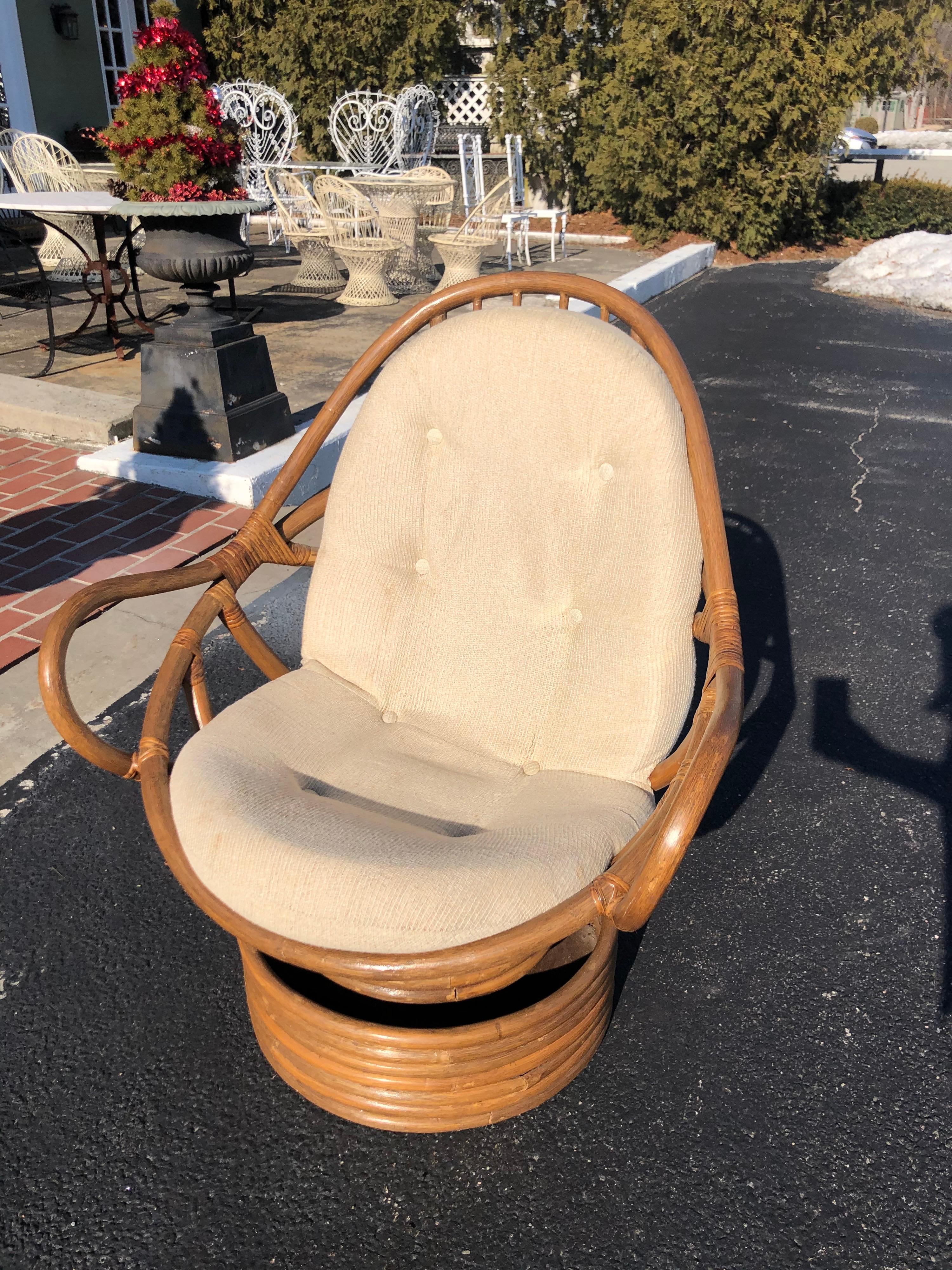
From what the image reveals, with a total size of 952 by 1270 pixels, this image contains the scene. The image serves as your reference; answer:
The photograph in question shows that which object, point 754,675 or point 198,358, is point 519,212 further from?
point 754,675

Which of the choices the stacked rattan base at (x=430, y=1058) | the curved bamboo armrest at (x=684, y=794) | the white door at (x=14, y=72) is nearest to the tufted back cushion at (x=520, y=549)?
the curved bamboo armrest at (x=684, y=794)

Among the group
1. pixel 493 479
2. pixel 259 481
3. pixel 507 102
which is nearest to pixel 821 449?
pixel 259 481

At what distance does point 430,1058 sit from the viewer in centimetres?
149

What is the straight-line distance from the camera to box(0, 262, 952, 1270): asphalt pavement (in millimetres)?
1450

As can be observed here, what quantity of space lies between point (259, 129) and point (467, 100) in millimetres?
3965

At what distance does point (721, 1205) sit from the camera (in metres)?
1.49

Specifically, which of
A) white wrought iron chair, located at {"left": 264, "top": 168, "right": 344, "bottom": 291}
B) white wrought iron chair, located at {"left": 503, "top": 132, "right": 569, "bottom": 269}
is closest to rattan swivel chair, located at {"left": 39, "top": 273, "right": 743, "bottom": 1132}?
white wrought iron chair, located at {"left": 264, "top": 168, "right": 344, "bottom": 291}

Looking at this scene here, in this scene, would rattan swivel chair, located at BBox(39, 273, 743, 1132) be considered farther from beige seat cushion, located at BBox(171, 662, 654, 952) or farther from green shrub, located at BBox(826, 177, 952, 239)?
green shrub, located at BBox(826, 177, 952, 239)

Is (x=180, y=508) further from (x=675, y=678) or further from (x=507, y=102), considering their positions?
(x=507, y=102)

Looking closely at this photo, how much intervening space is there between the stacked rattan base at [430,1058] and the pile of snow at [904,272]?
8698 millimetres

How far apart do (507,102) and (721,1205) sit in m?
11.9

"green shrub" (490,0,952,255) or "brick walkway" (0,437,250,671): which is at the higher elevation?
"green shrub" (490,0,952,255)

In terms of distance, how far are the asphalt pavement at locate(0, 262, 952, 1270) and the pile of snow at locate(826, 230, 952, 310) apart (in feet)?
23.3

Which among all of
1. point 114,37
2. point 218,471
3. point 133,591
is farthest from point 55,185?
point 133,591
